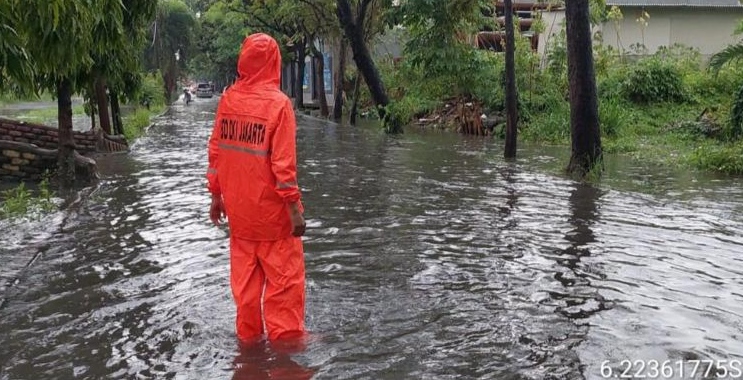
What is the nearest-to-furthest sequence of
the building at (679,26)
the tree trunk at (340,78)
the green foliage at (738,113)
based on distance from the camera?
1. the green foliage at (738,113)
2. the tree trunk at (340,78)
3. the building at (679,26)

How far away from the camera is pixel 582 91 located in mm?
11922

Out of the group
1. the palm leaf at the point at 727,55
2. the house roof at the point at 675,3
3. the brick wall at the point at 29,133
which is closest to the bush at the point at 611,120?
the palm leaf at the point at 727,55

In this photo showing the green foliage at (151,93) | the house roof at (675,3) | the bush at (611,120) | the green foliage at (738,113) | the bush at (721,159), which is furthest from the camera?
the green foliage at (151,93)

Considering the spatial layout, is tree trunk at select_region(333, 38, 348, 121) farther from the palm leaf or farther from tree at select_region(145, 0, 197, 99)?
tree at select_region(145, 0, 197, 99)

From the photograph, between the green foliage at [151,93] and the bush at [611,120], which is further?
the green foliage at [151,93]

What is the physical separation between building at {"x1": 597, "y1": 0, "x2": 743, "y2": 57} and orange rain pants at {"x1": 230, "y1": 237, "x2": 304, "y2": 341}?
2613cm

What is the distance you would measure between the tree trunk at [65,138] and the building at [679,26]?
22012 mm

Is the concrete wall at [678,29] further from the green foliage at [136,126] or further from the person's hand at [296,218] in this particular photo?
the person's hand at [296,218]

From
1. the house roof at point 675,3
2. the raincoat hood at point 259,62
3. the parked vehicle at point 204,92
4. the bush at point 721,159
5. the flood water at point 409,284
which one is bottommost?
the flood water at point 409,284

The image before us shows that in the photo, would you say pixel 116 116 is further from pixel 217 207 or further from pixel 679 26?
pixel 679 26

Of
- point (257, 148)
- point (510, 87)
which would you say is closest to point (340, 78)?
point (510, 87)

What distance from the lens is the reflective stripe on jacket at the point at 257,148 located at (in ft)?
14.0

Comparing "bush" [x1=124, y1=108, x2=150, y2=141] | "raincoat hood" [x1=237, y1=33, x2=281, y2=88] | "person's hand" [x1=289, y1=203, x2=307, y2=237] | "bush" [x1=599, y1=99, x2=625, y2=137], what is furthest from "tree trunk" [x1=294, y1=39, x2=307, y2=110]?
"person's hand" [x1=289, y1=203, x2=307, y2=237]

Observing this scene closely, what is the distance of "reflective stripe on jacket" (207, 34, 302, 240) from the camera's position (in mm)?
4273
